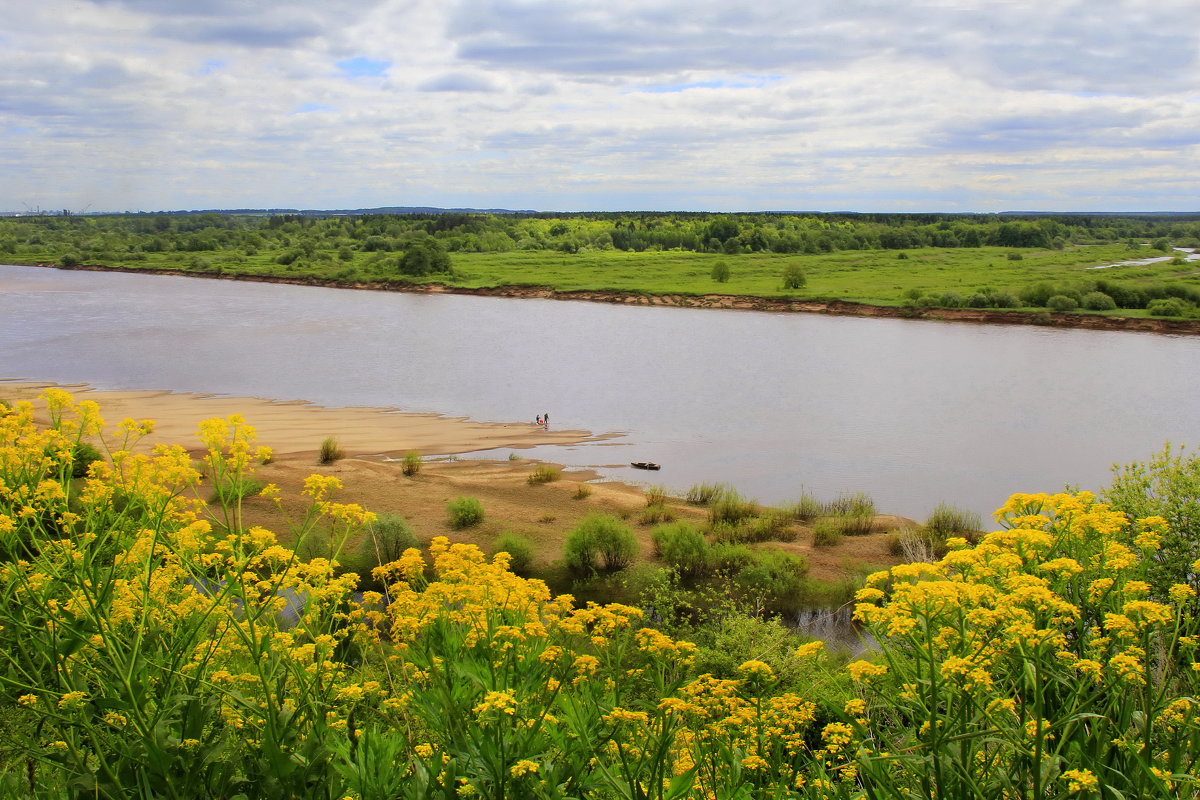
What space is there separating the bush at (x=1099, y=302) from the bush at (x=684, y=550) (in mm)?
42327

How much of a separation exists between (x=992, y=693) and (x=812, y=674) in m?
6.44

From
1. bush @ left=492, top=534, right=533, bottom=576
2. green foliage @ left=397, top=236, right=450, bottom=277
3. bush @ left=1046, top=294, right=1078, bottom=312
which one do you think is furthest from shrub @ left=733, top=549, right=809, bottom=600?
green foliage @ left=397, top=236, right=450, bottom=277

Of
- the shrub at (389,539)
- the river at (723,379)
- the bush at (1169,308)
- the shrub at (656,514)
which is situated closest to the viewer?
the shrub at (389,539)

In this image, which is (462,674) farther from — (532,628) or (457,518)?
(457,518)

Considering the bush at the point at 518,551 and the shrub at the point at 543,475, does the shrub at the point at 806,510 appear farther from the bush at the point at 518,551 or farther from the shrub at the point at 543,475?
the bush at the point at 518,551

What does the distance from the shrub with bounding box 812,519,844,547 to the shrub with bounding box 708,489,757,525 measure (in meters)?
1.54

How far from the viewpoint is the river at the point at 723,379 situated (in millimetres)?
22719

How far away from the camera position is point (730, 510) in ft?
59.4

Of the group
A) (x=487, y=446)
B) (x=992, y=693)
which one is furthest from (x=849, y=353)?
(x=992, y=693)

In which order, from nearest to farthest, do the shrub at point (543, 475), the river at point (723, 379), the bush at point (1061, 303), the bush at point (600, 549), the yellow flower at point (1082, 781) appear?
the yellow flower at point (1082, 781)
the bush at point (600, 549)
the shrub at point (543, 475)
the river at point (723, 379)
the bush at point (1061, 303)

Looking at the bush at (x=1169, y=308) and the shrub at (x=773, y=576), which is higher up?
the bush at (x=1169, y=308)

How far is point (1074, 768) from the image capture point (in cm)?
320

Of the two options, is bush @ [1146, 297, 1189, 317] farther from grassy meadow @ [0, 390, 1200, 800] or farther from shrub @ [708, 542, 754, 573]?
grassy meadow @ [0, 390, 1200, 800]

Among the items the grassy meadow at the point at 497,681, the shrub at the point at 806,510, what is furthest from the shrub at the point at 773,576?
the grassy meadow at the point at 497,681
